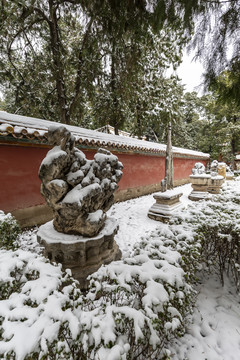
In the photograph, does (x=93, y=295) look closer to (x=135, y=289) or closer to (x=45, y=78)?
(x=135, y=289)

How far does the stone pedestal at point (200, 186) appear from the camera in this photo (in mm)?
7494

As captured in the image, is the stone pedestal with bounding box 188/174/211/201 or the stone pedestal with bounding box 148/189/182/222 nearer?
the stone pedestal with bounding box 148/189/182/222

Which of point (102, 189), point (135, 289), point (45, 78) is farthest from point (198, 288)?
point (45, 78)

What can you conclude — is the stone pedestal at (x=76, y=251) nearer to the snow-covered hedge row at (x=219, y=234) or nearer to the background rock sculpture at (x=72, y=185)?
the background rock sculpture at (x=72, y=185)

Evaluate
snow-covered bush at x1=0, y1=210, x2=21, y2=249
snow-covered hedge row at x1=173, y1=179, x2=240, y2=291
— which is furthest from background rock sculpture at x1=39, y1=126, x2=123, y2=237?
snow-covered hedge row at x1=173, y1=179, x2=240, y2=291

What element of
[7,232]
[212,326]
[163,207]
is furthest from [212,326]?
[163,207]

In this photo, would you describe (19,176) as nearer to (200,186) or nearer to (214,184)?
(200,186)

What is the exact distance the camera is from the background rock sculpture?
2.20 meters

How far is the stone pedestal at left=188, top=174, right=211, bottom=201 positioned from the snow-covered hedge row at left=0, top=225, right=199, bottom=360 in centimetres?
671

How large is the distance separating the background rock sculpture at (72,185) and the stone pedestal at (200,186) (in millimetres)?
6061

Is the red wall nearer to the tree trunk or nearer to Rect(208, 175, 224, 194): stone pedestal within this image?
the tree trunk

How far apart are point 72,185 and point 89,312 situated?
168cm

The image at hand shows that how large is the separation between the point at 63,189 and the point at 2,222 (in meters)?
0.93

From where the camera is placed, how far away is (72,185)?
2.41 meters
